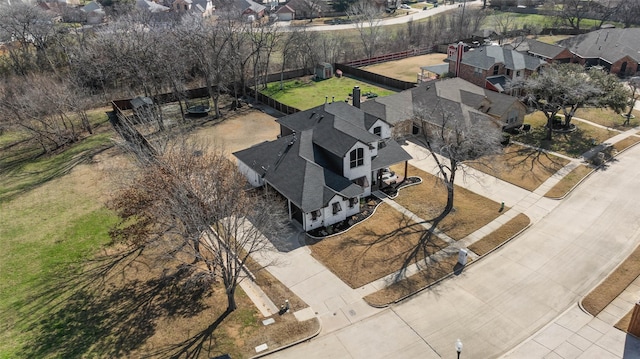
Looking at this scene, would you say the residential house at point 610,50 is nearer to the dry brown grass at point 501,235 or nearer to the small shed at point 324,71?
the small shed at point 324,71

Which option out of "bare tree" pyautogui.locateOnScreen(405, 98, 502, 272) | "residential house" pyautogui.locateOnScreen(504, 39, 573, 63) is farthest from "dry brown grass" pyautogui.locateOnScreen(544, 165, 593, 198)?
"residential house" pyautogui.locateOnScreen(504, 39, 573, 63)

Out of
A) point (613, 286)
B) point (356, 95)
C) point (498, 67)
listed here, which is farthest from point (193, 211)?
point (498, 67)

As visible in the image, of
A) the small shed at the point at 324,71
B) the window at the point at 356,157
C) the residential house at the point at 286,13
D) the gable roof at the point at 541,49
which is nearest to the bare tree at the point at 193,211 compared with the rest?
the window at the point at 356,157

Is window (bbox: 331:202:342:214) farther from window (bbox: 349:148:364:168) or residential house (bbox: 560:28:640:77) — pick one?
residential house (bbox: 560:28:640:77)

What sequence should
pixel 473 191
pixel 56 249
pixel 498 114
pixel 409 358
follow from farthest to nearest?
pixel 498 114 → pixel 473 191 → pixel 56 249 → pixel 409 358

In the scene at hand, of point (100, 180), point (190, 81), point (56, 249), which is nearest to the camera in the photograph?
point (56, 249)

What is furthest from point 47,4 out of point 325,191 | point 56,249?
point 325,191

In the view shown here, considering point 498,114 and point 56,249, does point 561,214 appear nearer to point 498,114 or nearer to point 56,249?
point 498,114
